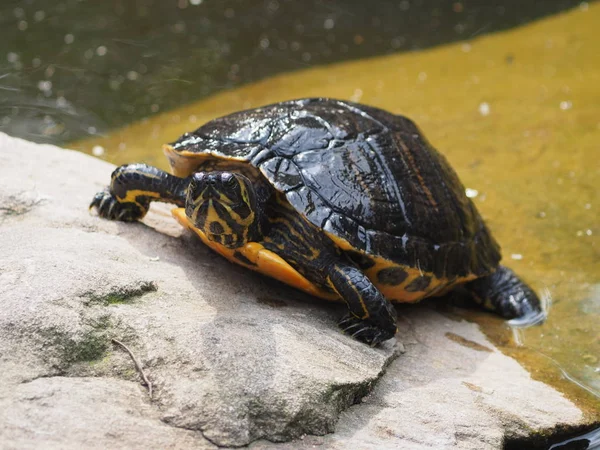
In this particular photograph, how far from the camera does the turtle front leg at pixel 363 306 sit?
3529 millimetres

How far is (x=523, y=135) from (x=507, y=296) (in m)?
2.88

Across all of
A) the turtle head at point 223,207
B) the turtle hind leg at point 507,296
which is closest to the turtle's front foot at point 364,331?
the turtle head at point 223,207

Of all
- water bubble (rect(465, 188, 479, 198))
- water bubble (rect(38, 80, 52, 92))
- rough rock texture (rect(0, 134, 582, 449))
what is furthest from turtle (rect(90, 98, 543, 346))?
water bubble (rect(38, 80, 52, 92))

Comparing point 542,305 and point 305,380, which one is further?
point 542,305

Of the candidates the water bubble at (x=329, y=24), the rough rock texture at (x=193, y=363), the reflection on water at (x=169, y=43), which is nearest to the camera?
the rough rock texture at (x=193, y=363)

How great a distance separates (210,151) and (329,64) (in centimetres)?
624

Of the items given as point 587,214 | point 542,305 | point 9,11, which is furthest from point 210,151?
point 9,11

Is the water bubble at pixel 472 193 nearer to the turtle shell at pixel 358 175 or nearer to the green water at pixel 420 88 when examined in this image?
the green water at pixel 420 88

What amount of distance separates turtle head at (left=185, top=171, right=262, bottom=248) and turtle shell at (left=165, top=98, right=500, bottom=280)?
0.82 feet

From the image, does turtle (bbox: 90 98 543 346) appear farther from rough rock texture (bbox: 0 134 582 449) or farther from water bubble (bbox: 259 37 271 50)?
water bubble (bbox: 259 37 271 50)

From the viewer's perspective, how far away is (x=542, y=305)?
4652mm

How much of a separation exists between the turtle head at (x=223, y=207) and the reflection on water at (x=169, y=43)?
445 centimetres

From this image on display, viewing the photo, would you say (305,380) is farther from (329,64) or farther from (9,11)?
(9,11)

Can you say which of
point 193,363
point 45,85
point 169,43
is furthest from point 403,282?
point 169,43
